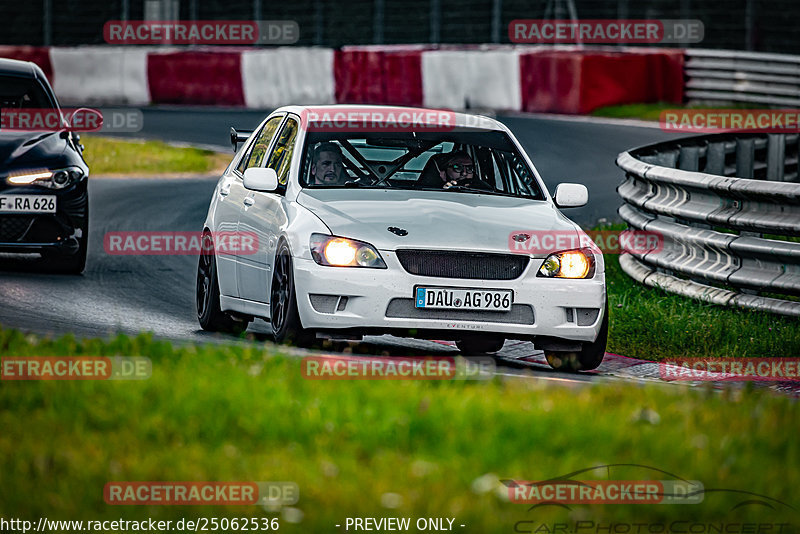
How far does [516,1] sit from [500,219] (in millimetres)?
27282

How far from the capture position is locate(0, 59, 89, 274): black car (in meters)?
11.3

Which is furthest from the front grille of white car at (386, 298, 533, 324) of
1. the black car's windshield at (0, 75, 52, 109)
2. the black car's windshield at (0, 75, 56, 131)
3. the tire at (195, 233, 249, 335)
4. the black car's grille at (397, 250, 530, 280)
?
the black car's windshield at (0, 75, 52, 109)

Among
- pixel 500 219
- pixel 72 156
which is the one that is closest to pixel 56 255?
pixel 72 156

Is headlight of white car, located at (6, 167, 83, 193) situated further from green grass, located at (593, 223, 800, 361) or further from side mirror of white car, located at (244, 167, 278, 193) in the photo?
green grass, located at (593, 223, 800, 361)

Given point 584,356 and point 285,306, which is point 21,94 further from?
point 584,356

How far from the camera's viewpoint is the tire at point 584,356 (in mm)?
8586

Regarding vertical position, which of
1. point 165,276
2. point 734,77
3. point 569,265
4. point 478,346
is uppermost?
point 569,265

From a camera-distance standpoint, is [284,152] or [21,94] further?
[21,94]

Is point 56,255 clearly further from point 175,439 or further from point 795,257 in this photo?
point 175,439

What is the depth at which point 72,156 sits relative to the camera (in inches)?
462

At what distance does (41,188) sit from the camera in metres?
11.4

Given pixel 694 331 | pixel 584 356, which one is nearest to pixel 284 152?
pixel 584 356

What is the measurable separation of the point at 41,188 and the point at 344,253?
412 cm

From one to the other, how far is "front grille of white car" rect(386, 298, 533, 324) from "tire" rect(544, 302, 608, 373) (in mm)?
532
